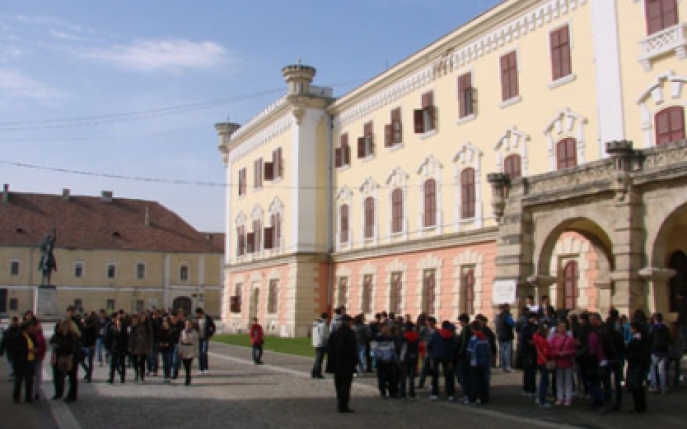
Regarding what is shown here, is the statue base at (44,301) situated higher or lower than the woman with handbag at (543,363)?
higher

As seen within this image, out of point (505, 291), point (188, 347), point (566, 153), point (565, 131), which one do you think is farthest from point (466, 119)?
point (188, 347)

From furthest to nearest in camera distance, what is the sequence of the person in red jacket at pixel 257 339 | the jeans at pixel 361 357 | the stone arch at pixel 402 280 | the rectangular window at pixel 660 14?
the stone arch at pixel 402 280
the person in red jacket at pixel 257 339
the rectangular window at pixel 660 14
the jeans at pixel 361 357

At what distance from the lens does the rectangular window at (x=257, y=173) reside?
5119 cm

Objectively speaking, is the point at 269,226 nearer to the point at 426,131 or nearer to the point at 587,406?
the point at 426,131

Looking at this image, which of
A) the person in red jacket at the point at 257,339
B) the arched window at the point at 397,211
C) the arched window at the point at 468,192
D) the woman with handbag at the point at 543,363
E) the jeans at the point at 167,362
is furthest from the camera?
the arched window at the point at 397,211

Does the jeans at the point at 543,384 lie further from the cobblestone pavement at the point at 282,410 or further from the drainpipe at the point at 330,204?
the drainpipe at the point at 330,204

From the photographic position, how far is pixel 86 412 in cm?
1475

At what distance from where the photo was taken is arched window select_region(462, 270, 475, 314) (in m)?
31.4

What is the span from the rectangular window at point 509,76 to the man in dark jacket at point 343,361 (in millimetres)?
16793

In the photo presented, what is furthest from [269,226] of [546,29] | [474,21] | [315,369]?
[315,369]

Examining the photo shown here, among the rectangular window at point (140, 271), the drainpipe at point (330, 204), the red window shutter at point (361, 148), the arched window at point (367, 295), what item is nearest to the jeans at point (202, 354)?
the arched window at point (367, 295)

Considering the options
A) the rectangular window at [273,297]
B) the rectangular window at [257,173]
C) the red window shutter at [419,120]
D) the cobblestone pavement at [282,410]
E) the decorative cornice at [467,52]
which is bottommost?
the cobblestone pavement at [282,410]

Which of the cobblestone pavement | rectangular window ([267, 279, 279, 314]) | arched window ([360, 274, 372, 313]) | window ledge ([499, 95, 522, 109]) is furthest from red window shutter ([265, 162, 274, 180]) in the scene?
the cobblestone pavement

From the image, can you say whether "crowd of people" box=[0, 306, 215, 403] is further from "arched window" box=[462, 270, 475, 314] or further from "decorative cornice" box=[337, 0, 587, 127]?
"decorative cornice" box=[337, 0, 587, 127]
